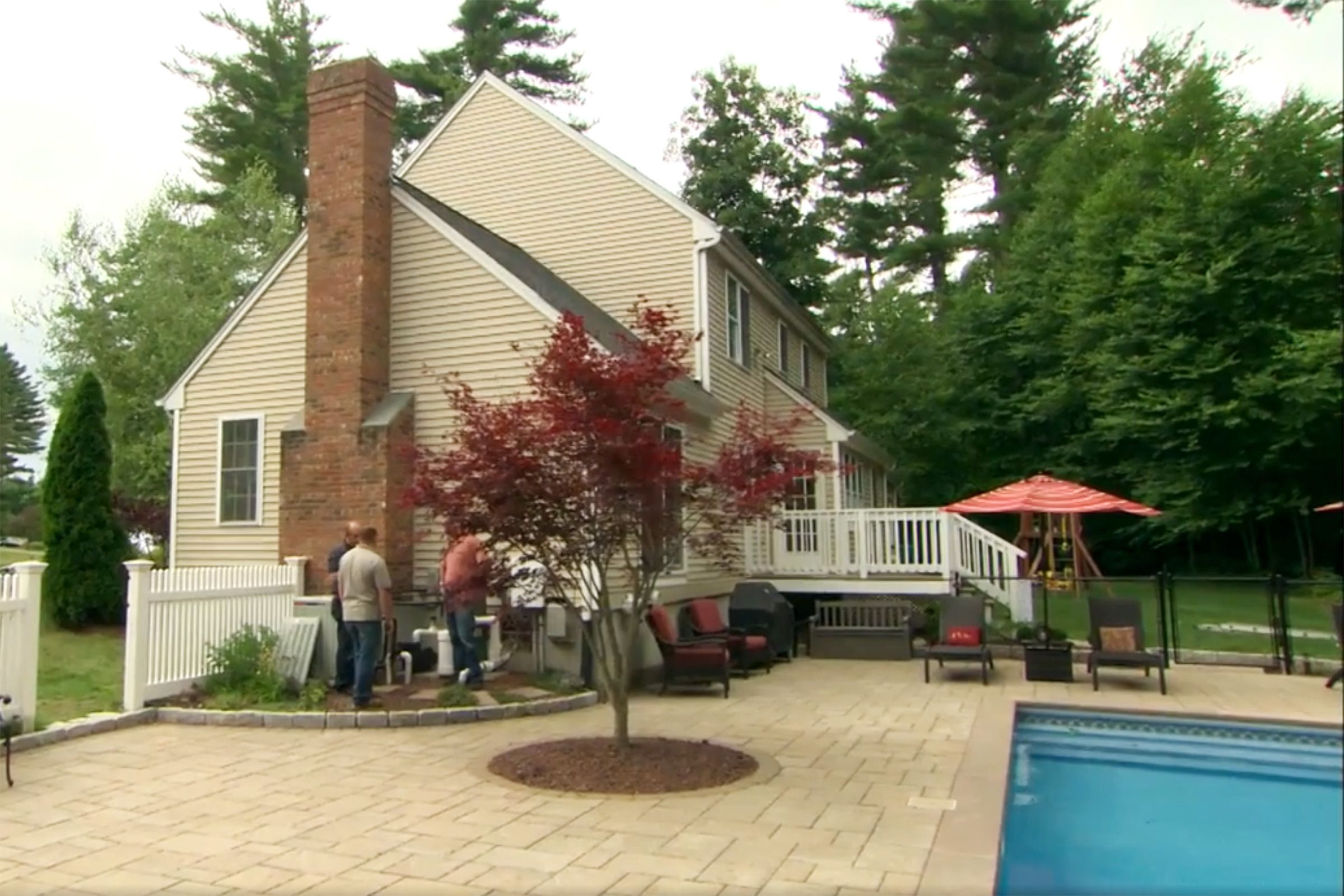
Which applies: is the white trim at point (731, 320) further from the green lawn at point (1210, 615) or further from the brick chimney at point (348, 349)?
the green lawn at point (1210, 615)

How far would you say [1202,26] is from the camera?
1.61 m

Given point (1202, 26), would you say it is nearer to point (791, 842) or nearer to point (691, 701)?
point (791, 842)

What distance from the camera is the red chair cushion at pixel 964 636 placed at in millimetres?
11578

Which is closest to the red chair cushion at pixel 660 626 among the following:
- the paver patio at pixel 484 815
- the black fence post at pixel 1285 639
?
the paver patio at pixel 484 815

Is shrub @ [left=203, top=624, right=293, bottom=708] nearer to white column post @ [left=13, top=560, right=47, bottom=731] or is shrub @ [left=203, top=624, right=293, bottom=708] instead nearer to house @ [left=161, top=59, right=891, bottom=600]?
house @ [left=161, top=59, right=891, bottom=600]

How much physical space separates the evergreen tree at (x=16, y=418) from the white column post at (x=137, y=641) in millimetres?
62161

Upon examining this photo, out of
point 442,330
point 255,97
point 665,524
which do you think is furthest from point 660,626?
point 255,97

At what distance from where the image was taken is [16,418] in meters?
66.8

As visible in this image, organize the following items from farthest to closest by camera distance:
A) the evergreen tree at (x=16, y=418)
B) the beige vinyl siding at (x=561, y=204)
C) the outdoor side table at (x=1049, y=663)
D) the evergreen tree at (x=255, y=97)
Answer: the evergreen tree at (x=16, y=418) → the evergreen tree at (x=255, y=97) → the beige vinyl siding at (x=561, y=204) → the outdoor side table at (x=1049, y=663)

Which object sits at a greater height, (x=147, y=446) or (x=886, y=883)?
(x=147, y=446)

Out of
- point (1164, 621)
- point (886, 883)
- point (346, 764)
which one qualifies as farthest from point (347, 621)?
point (1164, 621)

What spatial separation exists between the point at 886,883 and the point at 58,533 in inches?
559

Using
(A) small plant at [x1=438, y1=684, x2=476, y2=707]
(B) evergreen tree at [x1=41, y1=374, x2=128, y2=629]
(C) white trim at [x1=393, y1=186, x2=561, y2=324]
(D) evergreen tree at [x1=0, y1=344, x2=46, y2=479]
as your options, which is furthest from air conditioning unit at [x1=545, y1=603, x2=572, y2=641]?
(D) evergreen tree at [x1=0, y1=344, x2=46, y2=479]

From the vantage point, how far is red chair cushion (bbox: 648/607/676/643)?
10820mm
